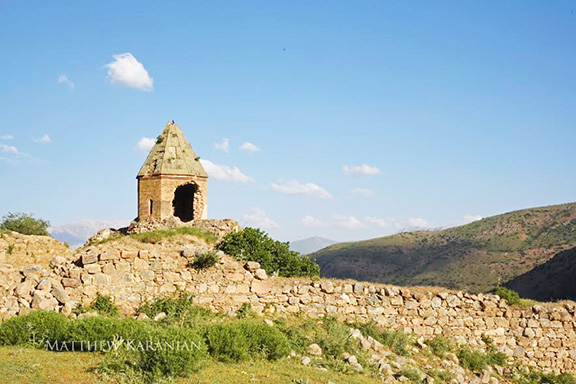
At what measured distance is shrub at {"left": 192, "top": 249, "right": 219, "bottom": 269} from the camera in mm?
13242

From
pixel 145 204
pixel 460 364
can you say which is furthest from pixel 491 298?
pixel 145 204

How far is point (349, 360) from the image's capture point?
10.9 m

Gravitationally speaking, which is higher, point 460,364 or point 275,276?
point 275,276

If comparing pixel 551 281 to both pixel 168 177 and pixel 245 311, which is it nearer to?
pixel 168 177

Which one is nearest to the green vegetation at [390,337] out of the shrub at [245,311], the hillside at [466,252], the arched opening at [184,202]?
the shrub at [245,311]

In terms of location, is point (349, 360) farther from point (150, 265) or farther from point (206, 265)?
point (150, 265)

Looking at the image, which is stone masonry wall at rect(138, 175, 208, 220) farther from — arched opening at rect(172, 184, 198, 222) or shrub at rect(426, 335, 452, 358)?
shrub at rect(426, 335, 452, 358)

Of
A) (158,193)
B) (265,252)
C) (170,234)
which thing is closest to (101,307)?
(265,252)

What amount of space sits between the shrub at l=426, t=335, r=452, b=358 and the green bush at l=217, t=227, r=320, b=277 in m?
4.50

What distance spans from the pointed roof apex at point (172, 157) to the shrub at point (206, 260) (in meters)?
11.1

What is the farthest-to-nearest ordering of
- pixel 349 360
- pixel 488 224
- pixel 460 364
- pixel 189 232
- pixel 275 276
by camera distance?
pixel 488 224 < pixel 189 232 < pixel 275 276 < pixel 460 364 < pixel 349 360

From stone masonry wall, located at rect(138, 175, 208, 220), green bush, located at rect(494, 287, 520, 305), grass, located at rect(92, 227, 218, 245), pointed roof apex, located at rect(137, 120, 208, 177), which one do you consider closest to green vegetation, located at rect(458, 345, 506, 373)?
green bush, located at rect(494, 287, 520, 305)

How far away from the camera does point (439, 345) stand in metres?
13.2

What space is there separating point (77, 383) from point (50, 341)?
2.35m
